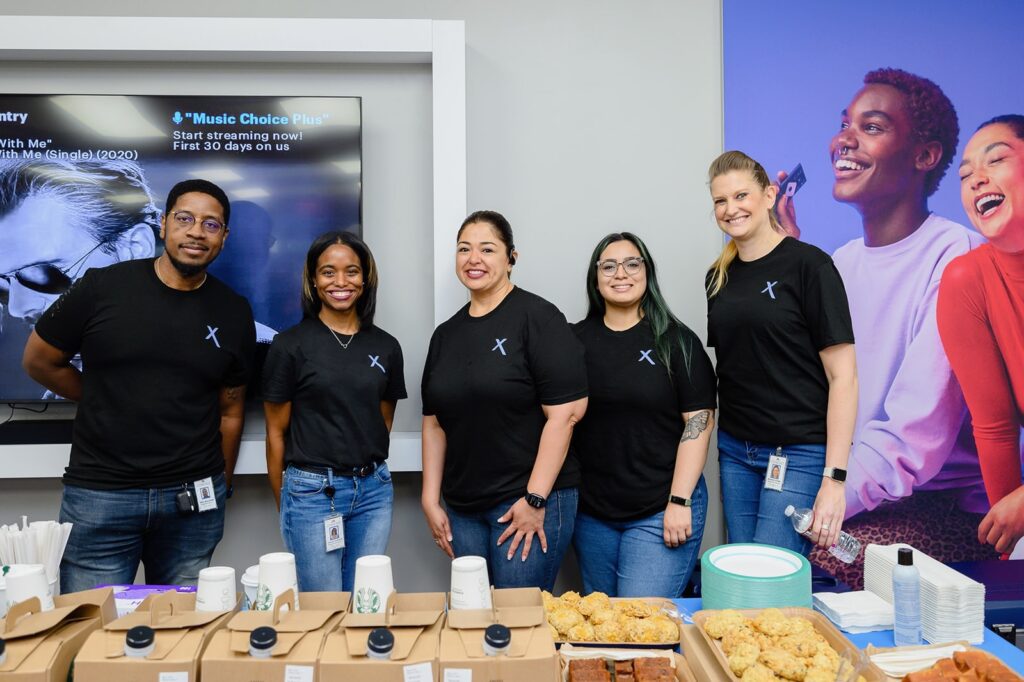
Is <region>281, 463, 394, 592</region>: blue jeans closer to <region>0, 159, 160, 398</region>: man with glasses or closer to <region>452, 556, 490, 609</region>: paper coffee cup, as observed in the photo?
<region>452, 556, 490, 609</region>: paper coffee cup

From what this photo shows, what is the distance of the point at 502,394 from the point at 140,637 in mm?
1214

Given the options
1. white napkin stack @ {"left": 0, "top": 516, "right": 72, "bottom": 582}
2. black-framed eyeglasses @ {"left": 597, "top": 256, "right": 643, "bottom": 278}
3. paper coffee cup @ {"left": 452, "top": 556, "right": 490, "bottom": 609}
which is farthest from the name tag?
black-framed eyeglasses @ {"left": 597, "top": 256, "right": 643, "bottom": 278}

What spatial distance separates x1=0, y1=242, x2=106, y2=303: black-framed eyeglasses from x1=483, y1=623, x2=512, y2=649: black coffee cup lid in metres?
2.34

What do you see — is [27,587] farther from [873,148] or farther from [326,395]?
[873,148]

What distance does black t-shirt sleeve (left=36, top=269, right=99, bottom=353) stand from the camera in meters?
2.21

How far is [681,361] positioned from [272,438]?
4.58 ft

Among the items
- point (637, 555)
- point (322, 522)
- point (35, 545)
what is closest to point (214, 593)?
point (35, 545)

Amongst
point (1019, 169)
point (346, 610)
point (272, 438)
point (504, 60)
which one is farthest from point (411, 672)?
point (1019, 169)

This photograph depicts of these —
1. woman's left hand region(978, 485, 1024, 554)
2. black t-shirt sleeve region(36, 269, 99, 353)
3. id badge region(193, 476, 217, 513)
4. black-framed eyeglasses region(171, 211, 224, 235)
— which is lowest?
woman's left hand region(978, 485, 1024, 554)

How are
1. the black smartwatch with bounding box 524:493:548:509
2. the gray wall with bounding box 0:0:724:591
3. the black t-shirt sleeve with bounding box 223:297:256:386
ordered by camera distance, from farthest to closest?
the gray wall with bounding box 0:0:724:591, the black t-shirt sleeve with bounding box 223:297:256:386, the black smartwatch with bounding box 524:493:548:509

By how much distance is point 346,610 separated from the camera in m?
1.33

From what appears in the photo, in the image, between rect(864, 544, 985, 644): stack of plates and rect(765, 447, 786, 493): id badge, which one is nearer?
rect(864, 544, 985, 644): stack of plates

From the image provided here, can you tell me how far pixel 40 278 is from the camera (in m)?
2.66

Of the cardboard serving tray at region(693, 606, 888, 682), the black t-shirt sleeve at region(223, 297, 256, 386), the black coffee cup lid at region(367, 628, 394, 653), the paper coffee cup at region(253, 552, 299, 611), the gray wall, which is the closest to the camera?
the black coffee cup lid at region(367, 628, 394, 653)
